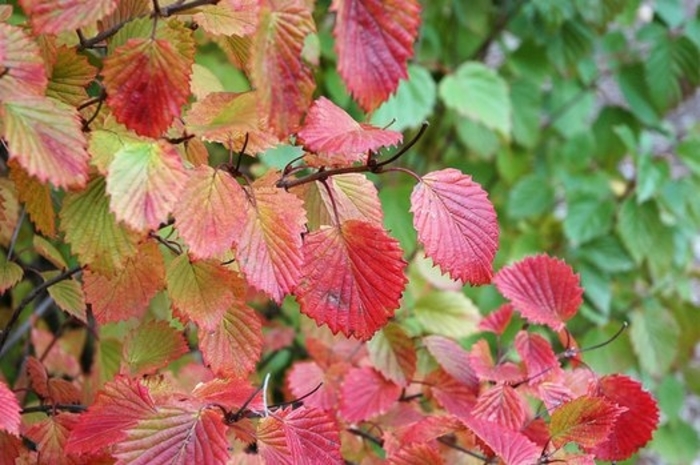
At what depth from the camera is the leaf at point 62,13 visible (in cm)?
61

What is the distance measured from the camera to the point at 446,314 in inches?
51.0

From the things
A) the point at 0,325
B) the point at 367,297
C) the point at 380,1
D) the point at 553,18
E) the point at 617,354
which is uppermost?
the point at 380,1

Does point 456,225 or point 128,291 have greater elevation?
point 456,225

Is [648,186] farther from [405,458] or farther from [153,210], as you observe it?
[153,210]

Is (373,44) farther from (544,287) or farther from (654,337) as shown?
(654,337)

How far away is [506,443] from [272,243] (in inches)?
11.3

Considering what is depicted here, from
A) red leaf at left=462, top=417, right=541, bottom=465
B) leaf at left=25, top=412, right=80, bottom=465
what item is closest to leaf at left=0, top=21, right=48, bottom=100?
leaf at left=25, top=412, right=80, bottom=465

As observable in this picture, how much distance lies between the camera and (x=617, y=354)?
6.70ft

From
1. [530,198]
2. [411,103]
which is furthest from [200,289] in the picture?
[530,198]

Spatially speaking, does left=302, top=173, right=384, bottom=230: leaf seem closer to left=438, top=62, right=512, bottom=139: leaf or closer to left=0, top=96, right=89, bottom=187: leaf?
left=0, top=96, right=89, bottom=187: leaf

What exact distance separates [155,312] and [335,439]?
53 centimetres

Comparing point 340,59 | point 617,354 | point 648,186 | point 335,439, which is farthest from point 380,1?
point 617,354

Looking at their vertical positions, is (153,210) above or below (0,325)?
above

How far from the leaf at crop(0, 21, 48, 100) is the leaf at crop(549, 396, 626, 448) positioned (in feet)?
1.66
